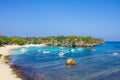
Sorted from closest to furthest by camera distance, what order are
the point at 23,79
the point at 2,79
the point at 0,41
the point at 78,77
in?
the point at 2,79 < the point at 23,79 < the point at 78,77 < the point at 0,41

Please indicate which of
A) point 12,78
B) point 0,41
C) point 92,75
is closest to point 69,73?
point 92,75

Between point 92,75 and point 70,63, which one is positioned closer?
point 92,75

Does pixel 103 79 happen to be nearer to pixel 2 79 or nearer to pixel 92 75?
pixel 92 75

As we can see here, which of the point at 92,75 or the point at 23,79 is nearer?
the point at 23,79

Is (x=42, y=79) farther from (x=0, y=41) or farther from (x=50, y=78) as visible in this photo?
(x=0, y=41)

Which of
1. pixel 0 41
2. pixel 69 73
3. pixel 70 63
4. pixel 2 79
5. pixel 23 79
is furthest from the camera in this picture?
pixel 0 41

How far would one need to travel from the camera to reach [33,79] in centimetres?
4916

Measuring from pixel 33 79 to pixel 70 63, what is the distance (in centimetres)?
2488

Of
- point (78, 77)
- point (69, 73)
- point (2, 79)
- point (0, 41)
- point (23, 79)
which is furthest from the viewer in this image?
point (0, 41)

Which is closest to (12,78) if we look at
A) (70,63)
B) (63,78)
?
(63,78)

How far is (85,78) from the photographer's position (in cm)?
5016

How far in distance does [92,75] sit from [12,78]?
57.5 feet

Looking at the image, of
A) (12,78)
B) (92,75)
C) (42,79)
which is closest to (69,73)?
(92,75)

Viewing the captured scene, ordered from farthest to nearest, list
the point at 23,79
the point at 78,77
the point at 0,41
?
the point at 0,41
the point at 78,77
the point at 23,79
